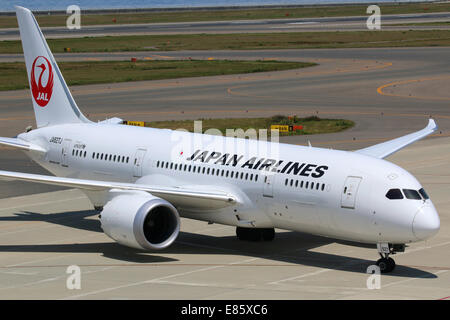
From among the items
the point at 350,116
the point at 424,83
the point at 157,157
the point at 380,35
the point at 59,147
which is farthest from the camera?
the point at 380,35

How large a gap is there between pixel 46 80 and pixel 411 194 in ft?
66.6

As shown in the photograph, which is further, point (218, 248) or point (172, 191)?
point (218, 248)

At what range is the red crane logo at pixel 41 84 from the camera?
1714 inches

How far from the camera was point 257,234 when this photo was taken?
3709cm

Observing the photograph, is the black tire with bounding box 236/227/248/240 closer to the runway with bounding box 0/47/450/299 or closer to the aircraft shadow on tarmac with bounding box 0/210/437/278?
the aircraft shadow on tarmac with bounding box 0/210/437/278

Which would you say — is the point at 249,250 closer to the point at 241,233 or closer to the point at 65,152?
the point at 241,233

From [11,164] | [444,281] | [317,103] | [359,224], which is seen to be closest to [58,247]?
[359,224]

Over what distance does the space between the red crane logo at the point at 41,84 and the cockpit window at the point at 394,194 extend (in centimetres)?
1942

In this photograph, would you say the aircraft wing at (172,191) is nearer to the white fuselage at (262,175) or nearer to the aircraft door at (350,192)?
the white fuselage at (262,175)

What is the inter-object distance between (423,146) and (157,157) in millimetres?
30503

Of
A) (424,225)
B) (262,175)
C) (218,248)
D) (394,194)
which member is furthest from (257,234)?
(424,225)

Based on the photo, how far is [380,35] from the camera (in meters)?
163

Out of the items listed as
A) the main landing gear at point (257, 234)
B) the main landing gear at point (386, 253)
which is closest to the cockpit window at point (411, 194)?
the main landing gear at point (386, 253)
